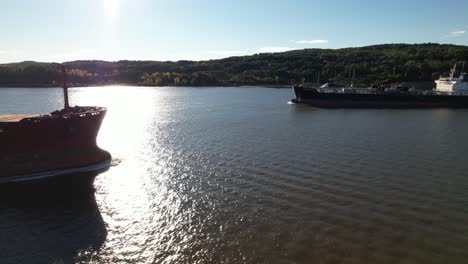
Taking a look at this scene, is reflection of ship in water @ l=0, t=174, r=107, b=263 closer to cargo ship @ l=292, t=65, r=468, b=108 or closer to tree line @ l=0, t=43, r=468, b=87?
cargo ship @ l=292, t=65, r=468, b=108

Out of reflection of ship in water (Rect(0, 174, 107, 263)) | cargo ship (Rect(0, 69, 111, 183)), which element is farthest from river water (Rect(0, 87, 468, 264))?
cargo ship (Rect(0, 69, 111, 183))

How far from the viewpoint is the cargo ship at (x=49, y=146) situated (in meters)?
18.4

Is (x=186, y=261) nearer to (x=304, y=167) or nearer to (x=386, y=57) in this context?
(x=304, y=167)

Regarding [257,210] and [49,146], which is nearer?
[257,210]

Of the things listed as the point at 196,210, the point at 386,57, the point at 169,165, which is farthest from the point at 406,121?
the point at 386,57

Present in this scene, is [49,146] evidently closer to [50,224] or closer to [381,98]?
[50,224]

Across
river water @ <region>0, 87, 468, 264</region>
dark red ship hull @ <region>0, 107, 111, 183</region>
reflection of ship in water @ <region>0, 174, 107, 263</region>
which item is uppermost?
dark red ship hull @ <region>0, 107, 111, 183</region>

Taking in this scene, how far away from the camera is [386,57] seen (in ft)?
592

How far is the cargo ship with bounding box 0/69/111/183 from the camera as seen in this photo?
1838cm

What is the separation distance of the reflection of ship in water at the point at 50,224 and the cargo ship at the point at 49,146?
Answer: 49.1 inches

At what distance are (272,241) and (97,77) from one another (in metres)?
186

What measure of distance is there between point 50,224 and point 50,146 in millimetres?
7632

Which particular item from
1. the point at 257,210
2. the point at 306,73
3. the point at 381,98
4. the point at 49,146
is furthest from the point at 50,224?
the point at 306,73

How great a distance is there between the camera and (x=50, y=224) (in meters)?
13.5
